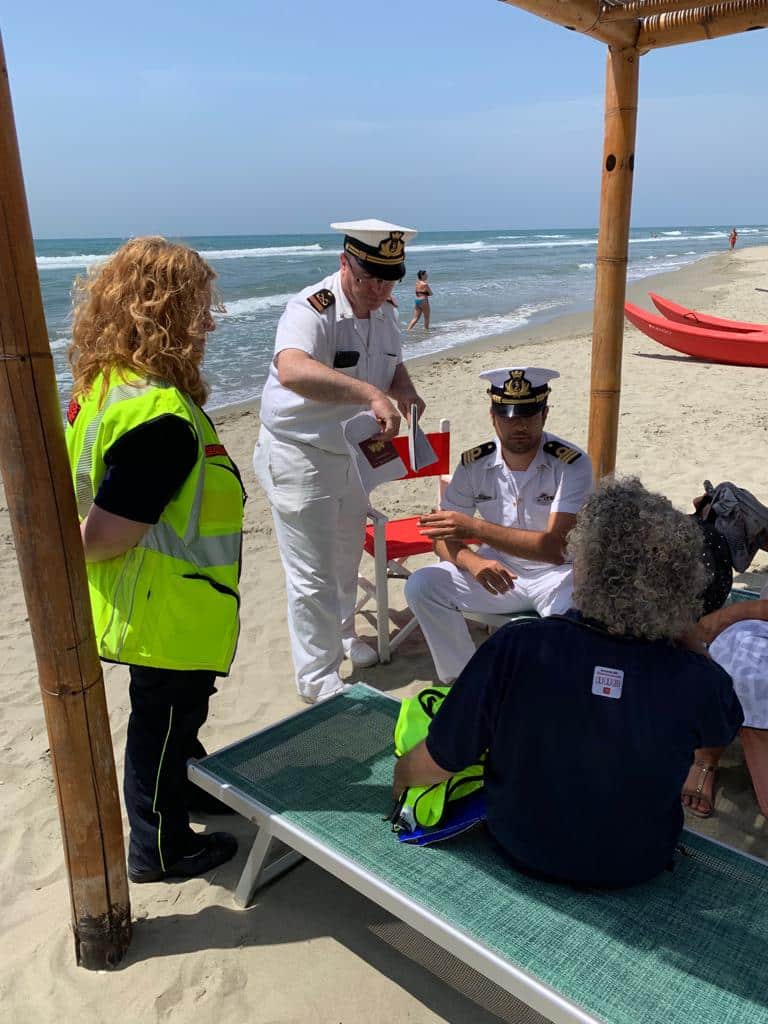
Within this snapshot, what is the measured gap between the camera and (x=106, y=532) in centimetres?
214

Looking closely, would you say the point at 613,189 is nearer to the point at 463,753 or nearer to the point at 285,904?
the point at 463,753

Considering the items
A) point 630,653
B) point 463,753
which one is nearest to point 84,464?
point 463,753

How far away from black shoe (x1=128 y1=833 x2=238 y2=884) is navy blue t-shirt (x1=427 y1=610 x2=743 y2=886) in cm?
111

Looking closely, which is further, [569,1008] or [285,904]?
[285,904]

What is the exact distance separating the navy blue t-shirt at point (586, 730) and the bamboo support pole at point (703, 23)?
2.98 meters

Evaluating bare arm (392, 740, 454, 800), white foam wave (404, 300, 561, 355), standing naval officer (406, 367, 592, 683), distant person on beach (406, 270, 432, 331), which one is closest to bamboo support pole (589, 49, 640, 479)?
standing naval officer (406, 367, 592, 683)

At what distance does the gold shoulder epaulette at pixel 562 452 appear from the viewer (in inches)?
141

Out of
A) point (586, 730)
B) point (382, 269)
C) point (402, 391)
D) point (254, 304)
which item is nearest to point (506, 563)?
point (402, 391)

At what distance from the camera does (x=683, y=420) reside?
28.6 ft

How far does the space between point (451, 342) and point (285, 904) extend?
15.3 meters

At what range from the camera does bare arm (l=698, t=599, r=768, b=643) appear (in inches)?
116

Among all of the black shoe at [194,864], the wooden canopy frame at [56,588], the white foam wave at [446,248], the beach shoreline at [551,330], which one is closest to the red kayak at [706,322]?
the beach shoreline at [551,330]

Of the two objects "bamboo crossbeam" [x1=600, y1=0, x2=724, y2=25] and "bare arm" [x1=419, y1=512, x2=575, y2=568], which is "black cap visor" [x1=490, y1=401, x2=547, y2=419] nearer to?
"bare arm" [x1=419, y1=512, x2=575, y2=568]

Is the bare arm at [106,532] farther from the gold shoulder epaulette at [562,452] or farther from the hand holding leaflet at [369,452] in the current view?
the gold shoulder epaulette at [562,452]
